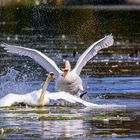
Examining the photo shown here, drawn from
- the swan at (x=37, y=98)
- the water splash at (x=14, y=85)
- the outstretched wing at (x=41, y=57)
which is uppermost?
the outstretched wing at (x=41, y=57)

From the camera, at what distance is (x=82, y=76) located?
2842 centimetres

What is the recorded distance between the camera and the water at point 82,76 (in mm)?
18297

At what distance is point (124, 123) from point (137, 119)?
60 centimetres

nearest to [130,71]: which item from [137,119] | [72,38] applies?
[137,119]

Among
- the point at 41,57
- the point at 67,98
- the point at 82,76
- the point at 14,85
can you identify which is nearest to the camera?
the point at 67,98

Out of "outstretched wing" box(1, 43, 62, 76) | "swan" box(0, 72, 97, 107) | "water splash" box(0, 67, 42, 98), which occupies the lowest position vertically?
"swan" box(0, 72, 97, 107)

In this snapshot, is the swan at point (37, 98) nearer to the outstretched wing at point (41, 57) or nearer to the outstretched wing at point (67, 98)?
the outstretched wing at point (67, 98)

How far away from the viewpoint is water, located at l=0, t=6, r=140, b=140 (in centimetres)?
1830

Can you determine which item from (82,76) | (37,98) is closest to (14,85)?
(37,98)

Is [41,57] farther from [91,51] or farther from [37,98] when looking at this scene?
[37,98]

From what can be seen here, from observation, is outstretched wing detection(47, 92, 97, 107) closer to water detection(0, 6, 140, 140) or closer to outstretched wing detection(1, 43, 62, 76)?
water detection(0, 6, 140, 140)

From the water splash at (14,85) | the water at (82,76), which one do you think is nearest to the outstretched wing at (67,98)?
the water at (82,76)

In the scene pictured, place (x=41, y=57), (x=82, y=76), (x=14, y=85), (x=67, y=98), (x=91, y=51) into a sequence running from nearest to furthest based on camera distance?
(x=67, y=98)
(x=41, y=57)
(x=14, y=85)
(x=91, y=51)
(x=82, y=76)

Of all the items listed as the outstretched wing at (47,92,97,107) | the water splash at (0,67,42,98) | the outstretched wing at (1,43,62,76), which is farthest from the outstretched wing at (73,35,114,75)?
the outstretched wing at (47,92,97,107)
